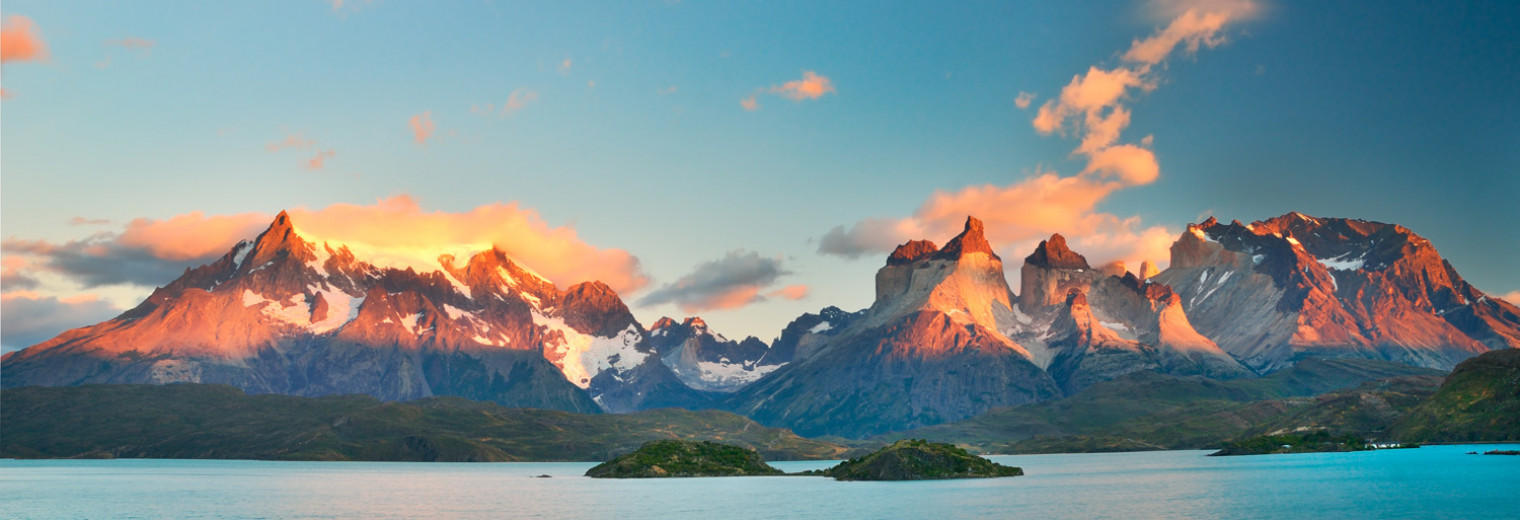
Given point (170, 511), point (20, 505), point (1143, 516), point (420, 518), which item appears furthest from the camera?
point (20, 505)

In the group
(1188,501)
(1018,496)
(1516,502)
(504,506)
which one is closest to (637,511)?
(504,506)

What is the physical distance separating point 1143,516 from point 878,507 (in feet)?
127

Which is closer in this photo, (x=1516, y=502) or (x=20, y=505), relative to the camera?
(x=1516, y=502)

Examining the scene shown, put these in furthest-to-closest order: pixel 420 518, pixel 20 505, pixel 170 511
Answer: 1. pixel 20 505
2. pixel 170 511
3. pixel 420 518

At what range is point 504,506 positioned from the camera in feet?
615

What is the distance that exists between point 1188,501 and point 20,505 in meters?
183

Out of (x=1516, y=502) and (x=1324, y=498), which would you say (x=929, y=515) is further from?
(x=1516, y=502)

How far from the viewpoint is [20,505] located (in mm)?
191625

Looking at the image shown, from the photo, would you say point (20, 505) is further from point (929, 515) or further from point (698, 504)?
point (929, 515)

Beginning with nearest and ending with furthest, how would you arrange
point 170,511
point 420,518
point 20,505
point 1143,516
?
point 1143,516
point 420,518
point 170,511
point 20,505

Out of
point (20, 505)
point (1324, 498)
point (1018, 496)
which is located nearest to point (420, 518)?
point (20, 505)

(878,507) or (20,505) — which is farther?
(20,505)

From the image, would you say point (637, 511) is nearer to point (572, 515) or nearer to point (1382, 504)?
point (572, 515)

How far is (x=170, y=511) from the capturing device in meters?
176
